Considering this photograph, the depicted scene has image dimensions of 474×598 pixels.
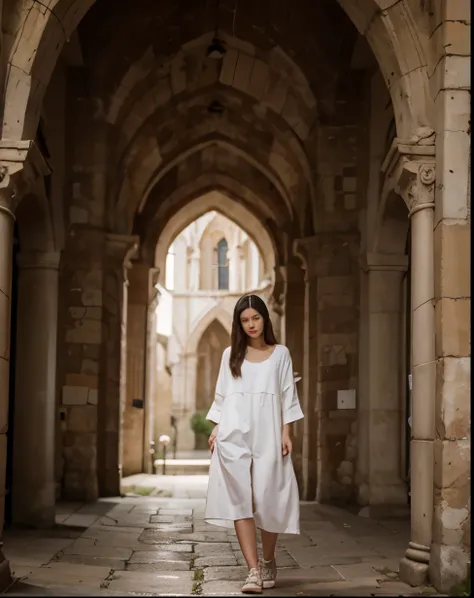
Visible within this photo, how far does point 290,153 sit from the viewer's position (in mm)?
13664

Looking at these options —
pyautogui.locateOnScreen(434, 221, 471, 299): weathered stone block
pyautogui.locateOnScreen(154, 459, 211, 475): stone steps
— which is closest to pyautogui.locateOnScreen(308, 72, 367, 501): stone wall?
pyautogui.locateOnScreen(434, 221, 471, 299): weathered stone block

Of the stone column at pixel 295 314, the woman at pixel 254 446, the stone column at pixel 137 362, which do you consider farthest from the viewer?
the stone column at pixel 137 362

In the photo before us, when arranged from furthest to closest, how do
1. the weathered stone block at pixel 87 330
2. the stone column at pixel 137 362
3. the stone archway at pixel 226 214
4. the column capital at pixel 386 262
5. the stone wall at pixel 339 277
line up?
1. the stone archway at pixel 226 214
2. the stone column at pixel 137 362
3. the weathered stone block at pixel 87 330
4. the stone wall at pixel 339 277
5. the column capital at pixel 386 262

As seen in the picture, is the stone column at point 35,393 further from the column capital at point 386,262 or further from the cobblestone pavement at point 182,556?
the column capital at point 386,262

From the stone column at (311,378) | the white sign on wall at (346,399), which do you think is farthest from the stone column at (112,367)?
the white sign on wall at (346,399)

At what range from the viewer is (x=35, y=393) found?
8.45 meters

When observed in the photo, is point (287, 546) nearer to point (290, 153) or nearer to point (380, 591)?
point (380, 591)

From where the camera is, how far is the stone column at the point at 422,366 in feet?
17.9

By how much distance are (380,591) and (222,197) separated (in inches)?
529

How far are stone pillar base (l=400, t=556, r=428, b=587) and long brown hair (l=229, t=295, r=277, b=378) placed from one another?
1.43m

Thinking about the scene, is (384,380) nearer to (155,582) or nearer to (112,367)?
(112,367)

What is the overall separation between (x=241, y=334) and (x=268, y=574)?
1.27 meters

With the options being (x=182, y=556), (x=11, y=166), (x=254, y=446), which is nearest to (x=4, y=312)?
(x=11, y=166)

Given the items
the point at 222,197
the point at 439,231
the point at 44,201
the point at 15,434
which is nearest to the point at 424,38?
the point at 439,231
